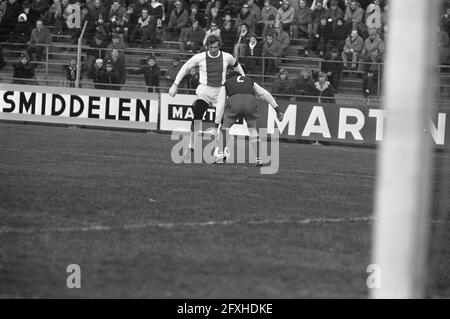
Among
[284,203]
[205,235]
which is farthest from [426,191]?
[284,203]

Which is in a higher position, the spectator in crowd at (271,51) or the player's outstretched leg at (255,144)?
the spectator in crowd at (271,51)

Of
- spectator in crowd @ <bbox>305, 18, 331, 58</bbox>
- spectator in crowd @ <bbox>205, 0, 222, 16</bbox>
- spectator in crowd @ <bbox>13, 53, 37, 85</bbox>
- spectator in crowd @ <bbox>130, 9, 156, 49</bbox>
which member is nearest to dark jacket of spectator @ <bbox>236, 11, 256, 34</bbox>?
spectator in crowd @ <bbox>205, 0, 222, 16</bbox>

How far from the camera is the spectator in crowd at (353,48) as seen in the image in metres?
25.4

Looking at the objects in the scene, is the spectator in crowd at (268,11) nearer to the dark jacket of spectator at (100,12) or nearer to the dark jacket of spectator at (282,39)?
the dark jacket of spectator at (282,39)

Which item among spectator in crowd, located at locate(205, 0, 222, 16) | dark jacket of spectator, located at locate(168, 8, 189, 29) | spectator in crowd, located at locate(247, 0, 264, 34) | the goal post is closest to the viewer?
the goal post

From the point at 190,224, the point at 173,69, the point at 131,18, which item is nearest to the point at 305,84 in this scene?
the point at 173,69

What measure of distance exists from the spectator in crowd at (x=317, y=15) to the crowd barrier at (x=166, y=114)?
107 inches

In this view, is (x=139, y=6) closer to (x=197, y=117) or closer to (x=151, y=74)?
(x=151, y=74)

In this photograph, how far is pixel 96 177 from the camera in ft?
44.9

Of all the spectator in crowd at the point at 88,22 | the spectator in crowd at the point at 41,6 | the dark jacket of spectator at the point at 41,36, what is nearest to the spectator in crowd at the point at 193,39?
the spectator in crowd at the point at 88,22

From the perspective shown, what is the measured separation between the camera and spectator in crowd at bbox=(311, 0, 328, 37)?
1040 inches

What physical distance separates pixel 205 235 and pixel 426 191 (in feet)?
11.2

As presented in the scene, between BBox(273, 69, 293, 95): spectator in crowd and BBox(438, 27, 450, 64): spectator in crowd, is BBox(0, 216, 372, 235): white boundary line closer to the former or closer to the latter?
BBox(438, 27, 450, 64): spectator in crowd

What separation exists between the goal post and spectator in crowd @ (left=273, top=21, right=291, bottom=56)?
20.5 meters
